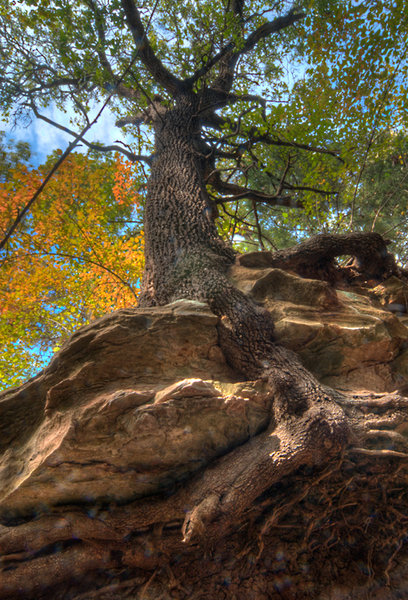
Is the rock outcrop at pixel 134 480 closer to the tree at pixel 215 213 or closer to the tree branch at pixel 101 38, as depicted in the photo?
the tree at pixel 215 213

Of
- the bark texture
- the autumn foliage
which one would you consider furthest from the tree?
the autumn foliage

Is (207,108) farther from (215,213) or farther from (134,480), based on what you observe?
(134,480)

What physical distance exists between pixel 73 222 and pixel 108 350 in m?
5.18

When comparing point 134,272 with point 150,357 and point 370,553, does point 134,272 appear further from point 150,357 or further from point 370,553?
point 370,553

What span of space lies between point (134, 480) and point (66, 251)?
19.3 ft

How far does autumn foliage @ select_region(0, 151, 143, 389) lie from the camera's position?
6.28 meters

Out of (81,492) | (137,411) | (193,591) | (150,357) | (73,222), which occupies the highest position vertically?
(73,222)

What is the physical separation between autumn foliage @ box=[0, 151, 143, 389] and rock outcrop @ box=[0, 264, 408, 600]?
3676 mm

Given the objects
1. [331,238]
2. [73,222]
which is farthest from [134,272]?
[331,238]

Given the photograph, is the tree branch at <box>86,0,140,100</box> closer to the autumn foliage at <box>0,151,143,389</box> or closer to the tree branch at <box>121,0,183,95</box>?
the tree branch at <box>121,0,183,95</box>

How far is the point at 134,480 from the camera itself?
6.30 ft

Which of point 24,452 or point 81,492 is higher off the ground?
point 24,452

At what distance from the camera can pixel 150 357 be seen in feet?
7.82

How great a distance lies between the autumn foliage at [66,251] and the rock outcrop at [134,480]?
145 inches
